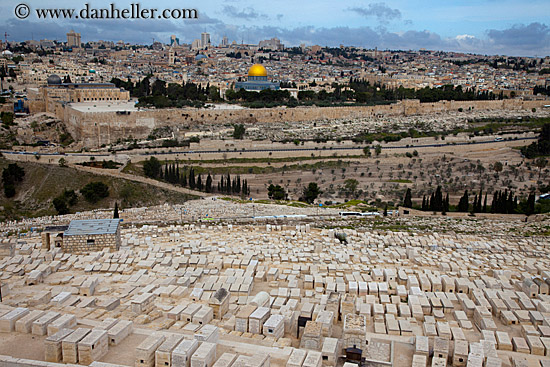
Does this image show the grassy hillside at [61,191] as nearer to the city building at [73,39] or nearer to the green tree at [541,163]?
the green tree at [541,163]

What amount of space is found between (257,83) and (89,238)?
3058 cm

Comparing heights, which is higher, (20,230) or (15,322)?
(15,322)

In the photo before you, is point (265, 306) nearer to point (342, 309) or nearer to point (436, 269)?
point (342, 309)

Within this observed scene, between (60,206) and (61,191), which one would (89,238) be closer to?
(60,206)

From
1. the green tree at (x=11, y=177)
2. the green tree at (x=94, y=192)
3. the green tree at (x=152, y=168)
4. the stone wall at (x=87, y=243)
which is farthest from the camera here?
the green tree at (x=152, y=168)

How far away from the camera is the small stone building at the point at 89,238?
10961 mm

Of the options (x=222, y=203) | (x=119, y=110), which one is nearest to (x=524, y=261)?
(x=222, y=203)

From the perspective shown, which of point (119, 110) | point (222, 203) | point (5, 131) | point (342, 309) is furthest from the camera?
point (119, 110)

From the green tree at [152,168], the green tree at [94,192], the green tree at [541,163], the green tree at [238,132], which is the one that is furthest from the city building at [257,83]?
the green tree at [94,192]

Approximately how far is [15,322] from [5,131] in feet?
71.7

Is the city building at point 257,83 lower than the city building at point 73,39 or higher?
lower

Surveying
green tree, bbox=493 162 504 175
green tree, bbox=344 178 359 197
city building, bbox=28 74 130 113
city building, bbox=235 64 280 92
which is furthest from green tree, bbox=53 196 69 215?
city building, bbox=235 64 280 92

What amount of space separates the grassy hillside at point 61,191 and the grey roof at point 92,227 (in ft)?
22.4

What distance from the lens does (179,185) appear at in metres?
20.4
